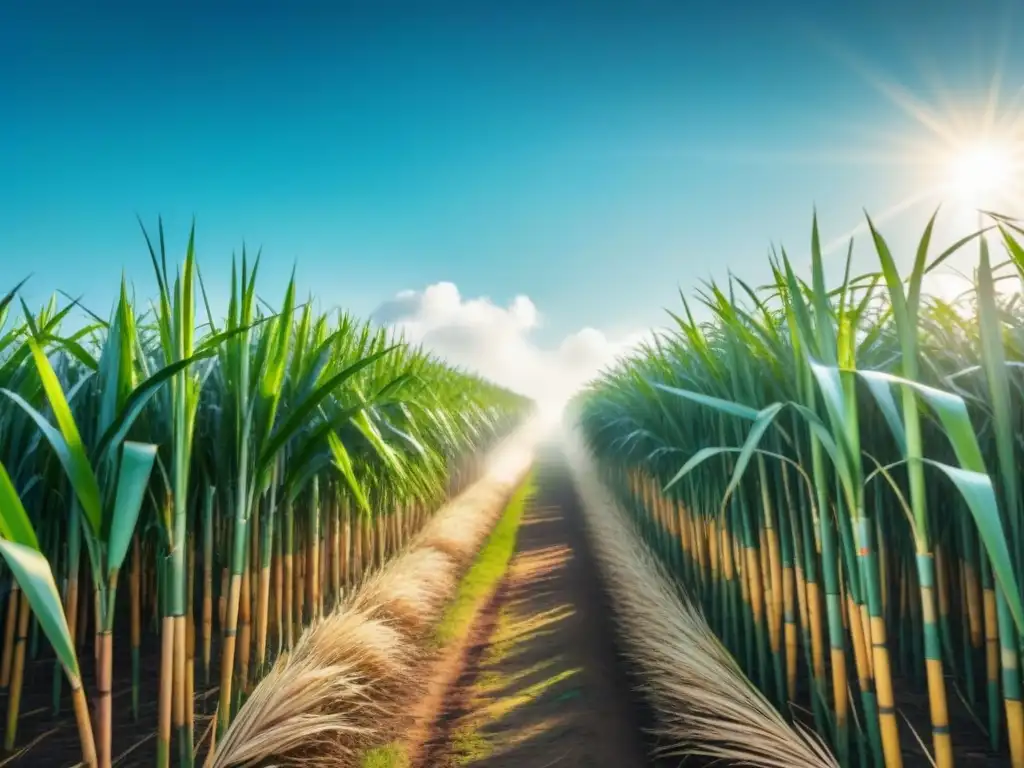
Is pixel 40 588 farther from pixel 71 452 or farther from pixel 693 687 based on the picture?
pixel 693 687

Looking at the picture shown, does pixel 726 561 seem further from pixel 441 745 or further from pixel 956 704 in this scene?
pixel 441 745

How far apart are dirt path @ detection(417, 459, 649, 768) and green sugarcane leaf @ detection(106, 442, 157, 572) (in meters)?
1.58

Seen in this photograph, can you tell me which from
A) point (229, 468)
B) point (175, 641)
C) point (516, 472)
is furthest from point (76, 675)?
point (516, 472)

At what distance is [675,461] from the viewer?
368 cm

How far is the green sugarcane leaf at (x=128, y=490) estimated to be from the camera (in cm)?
139

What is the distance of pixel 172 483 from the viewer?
177 cm

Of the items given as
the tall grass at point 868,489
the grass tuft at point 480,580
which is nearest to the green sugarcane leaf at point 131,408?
the tall grass at point 868,489

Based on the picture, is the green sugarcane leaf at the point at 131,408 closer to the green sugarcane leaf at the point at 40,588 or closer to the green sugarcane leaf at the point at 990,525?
the green sugarcane leaf at the point at 40,588

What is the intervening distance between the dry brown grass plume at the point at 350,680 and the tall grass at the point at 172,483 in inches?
6.1

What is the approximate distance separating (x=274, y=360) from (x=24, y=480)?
1.05 meters

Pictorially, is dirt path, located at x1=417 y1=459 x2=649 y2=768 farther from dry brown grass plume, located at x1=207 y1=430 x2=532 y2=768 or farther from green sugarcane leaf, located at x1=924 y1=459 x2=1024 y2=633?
green sugarcane leaf, located at x1=924 y1=459 x2=1024 y2=633

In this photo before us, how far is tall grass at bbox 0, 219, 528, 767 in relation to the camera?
1457 mm

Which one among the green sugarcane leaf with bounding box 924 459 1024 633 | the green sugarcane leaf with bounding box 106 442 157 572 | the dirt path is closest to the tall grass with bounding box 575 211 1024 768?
the green sugarcane leaf with bounding box 924 459 1024 633

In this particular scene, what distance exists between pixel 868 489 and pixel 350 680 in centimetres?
247
